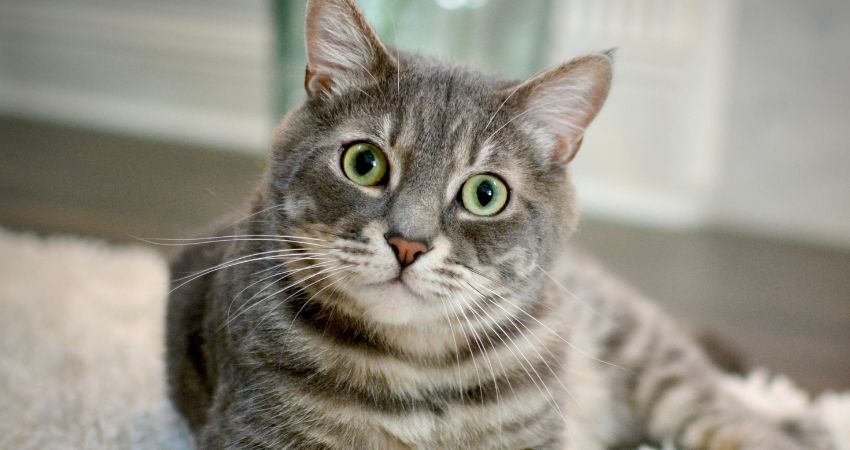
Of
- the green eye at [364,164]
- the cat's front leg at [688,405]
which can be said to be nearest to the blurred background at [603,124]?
the cat's front leg at [688,405]

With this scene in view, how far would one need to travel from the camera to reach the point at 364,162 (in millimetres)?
1146

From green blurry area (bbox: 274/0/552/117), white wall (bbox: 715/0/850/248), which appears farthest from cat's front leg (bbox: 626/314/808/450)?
white wall (bbox: 715/0/850/248)

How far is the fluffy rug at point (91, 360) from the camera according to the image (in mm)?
1401

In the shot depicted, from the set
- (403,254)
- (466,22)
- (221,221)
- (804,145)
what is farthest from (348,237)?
(804,145)

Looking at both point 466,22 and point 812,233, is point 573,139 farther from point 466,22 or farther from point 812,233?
point 812,233

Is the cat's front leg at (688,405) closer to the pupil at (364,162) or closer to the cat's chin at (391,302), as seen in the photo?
the cat's chin at (391,302)

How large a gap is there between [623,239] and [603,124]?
→ 476 mm

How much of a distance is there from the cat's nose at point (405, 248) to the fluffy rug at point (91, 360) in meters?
0.57

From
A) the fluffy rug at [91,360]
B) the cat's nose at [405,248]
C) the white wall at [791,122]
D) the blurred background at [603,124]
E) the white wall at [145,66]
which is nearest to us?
the cat's nose at [405,248]

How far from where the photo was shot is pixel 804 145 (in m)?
2.92

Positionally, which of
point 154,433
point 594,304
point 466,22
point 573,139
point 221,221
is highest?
point 466,22

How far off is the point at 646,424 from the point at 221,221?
851 mm

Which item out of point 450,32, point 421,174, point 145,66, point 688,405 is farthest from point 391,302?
point 145,66

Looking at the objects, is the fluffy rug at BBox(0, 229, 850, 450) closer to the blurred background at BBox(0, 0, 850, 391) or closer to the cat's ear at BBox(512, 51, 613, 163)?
the blurred background at BBox(0, 0, 850, 391)
